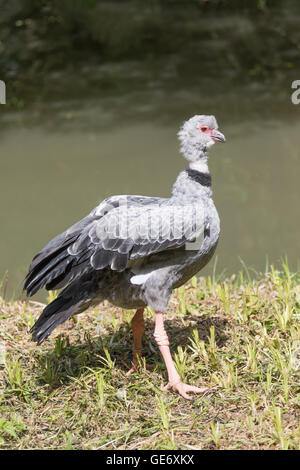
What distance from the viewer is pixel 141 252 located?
10.7 feet

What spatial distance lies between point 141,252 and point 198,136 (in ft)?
2.09

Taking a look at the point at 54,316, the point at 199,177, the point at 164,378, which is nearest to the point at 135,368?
the point at 164,378

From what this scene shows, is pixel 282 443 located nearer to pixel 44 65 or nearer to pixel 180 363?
pixel 180 363

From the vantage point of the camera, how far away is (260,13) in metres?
9.47

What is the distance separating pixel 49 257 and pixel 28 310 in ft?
3.41

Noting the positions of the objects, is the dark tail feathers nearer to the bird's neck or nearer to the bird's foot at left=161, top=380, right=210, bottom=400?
the bird's foot at left=161, top=380, right=210, bottom=400

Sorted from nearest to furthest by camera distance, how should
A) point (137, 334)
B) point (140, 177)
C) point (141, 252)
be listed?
point (141, 252) < point (137, 334) < point (140, 177)

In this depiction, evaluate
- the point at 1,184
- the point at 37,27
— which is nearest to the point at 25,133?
the point at 1,184

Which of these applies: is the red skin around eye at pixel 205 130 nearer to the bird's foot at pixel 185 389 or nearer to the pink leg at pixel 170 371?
the pink leg at pixel 170 371

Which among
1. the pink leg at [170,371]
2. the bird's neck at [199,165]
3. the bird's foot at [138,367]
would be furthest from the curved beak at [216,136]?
the bird's foot at [138,367]

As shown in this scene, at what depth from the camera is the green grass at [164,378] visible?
305 centimetres

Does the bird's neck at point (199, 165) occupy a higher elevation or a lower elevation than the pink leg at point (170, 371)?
higher

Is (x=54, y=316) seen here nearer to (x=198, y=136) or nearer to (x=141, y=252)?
(x=141, y=252)

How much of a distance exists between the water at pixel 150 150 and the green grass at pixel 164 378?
3.88 feet
